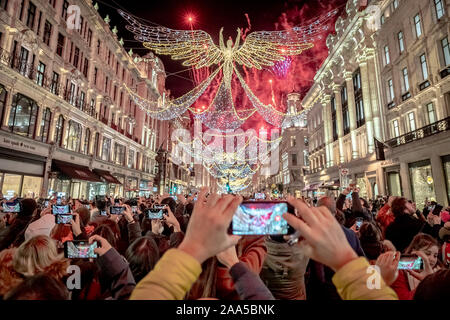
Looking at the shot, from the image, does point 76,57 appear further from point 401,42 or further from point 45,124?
point 401,42

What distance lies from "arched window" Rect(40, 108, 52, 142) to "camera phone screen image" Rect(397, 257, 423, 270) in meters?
24.7

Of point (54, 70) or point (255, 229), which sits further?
point (54, 70)

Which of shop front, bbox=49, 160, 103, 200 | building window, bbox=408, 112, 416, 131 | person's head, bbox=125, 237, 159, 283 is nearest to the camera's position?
person's head, bbox=125, 237, 159, 283

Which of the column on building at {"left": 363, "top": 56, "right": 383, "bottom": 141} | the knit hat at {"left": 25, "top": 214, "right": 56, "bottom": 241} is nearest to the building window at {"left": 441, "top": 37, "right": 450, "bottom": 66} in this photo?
the column on building at {"left": 363, "top": 56, "right": 383, "bottom": 141}

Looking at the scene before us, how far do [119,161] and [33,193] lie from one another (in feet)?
53.7

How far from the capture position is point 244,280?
1.32 m

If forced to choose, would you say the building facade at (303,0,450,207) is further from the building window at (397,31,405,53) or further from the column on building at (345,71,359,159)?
the column on building at (345,71,359,159)

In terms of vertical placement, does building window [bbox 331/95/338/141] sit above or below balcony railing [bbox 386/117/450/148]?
above

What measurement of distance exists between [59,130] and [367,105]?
31.9 meters

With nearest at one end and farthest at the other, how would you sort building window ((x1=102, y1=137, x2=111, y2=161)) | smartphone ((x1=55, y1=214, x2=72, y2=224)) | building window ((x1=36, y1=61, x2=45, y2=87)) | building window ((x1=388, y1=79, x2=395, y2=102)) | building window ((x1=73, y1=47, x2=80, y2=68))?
smartphone ((x1=55, y1=214, x2=72, y2=224)) → building window ((x1=36, y1=61, x2=45, y2=87)) → building window ((x1=388, y1=79, x2=395, y2=102)) → building window ((x1=73, y1=47, x2=80, y2=68)) → building window ((x1=102, y1=137, x2=111, y2=161))

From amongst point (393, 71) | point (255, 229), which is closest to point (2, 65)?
point (255, 229)

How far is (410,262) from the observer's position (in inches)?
72.3

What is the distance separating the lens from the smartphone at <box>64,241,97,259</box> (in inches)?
85.7
